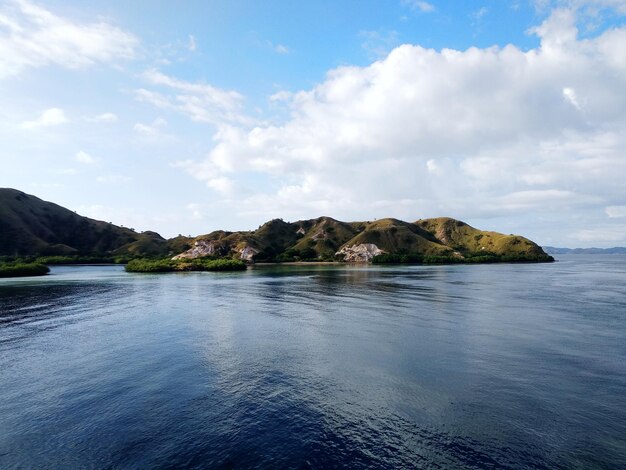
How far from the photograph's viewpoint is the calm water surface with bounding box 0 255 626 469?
1917cm

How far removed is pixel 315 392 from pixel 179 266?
171197 millimetres

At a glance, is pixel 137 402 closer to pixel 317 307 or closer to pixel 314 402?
pixel 314 402

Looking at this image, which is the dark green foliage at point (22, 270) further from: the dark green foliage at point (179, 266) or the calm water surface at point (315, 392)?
the calm water surface at point (315, 392)

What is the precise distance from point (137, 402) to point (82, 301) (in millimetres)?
62065

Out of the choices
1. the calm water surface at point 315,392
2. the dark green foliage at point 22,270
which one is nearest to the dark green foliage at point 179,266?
the dark green foliage at point 22,270

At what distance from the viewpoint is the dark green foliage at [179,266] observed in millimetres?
176875

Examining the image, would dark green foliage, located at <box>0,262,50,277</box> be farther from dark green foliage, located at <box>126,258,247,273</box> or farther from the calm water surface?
the calm water surface

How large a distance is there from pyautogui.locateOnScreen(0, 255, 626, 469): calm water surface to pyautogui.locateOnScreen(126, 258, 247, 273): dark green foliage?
5023 inches

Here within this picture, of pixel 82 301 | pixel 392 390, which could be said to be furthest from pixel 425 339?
pixel 82 301

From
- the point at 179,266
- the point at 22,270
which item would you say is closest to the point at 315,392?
the point at 22,270

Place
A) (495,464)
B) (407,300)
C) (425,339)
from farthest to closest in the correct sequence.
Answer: (407,300)
(425,339)
(495,464)

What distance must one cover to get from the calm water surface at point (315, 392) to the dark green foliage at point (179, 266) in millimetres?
127572

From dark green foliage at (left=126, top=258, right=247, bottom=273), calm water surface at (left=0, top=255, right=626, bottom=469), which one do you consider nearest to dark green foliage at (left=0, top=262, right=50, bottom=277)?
dark green foliage at (left=126, top=258, right=247, bottom=273)

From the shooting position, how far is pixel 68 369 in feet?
107
